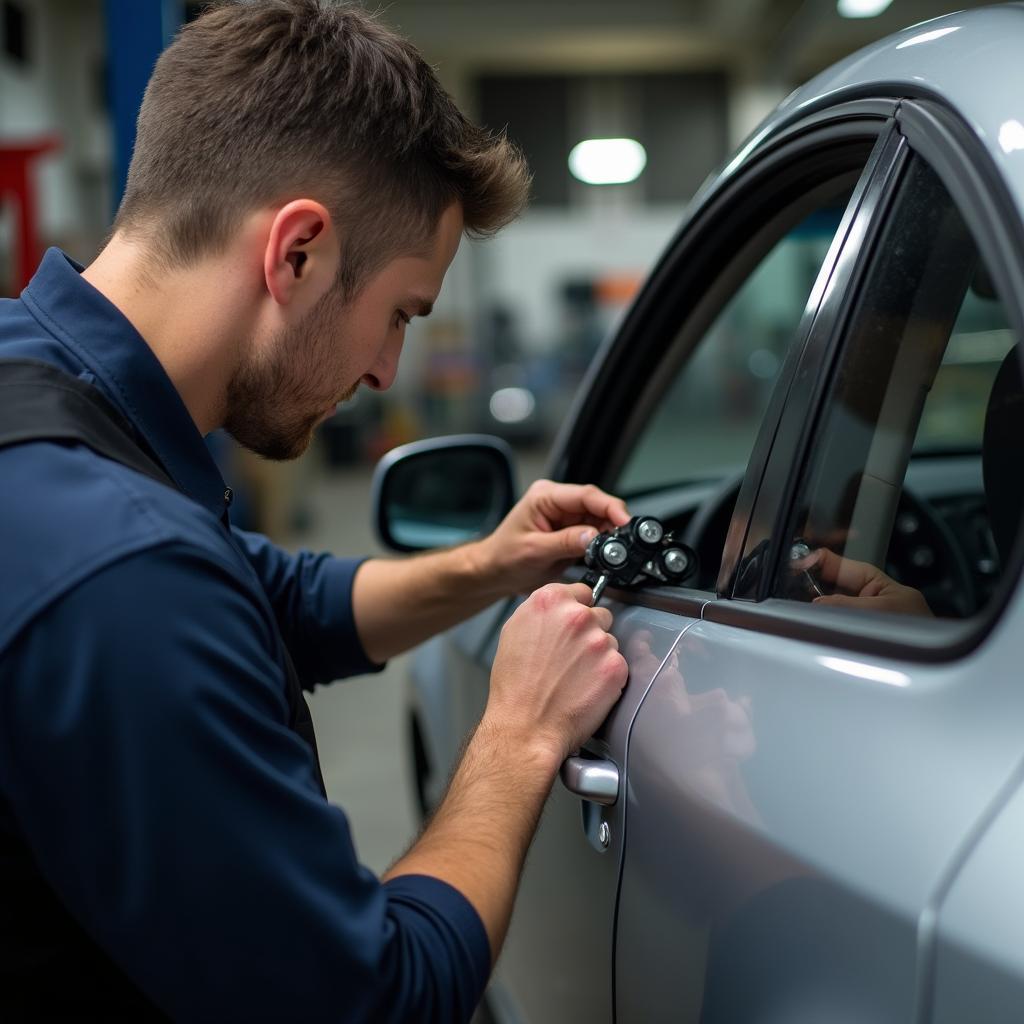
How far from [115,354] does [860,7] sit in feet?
4.40

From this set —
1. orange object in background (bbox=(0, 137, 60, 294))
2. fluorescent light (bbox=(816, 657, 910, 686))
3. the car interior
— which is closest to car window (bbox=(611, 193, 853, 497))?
orange object in background (bbox=(0, 137, 60, 294))

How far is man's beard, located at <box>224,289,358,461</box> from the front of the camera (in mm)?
1271

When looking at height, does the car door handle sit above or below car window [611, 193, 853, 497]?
below

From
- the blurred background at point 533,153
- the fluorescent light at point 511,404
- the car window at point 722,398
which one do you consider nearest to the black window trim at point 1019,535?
the car window at point 722,398

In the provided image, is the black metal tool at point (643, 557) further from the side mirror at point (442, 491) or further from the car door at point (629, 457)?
the side mirror at point (442, 491)

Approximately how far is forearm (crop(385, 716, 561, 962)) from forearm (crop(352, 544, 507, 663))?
2.41 ft

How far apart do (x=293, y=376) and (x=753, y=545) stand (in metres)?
0.53

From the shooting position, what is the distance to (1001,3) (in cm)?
116

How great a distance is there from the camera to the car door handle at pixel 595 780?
1203 millimetres

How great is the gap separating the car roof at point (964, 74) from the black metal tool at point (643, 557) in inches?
20.5

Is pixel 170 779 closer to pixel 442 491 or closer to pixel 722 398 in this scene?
pixel 442 491

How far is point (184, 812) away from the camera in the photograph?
34.5 inches

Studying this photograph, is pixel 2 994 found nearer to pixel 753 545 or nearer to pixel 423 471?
pixel 753 545

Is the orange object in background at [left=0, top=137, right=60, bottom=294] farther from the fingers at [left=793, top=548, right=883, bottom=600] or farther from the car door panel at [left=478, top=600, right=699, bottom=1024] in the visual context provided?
the fingers at [left=793, top=548, right=883, bottom=600]
